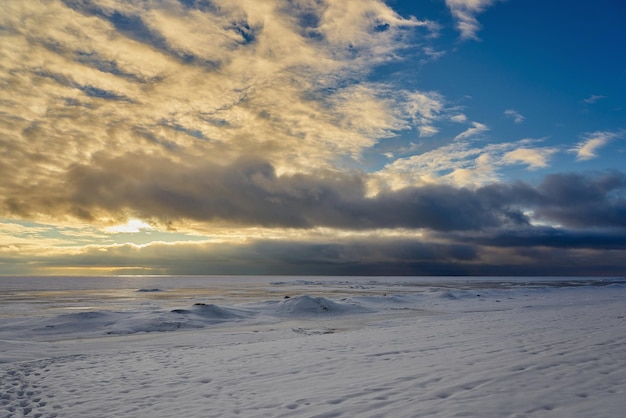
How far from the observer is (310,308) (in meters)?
35.2

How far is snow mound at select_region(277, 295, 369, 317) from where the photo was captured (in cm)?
3441

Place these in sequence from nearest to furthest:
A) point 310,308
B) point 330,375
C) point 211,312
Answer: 1. point 330,375
2. point 211,312
3. point 310,308

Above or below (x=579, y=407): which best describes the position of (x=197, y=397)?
below

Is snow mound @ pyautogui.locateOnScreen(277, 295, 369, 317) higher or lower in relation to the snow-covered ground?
lower

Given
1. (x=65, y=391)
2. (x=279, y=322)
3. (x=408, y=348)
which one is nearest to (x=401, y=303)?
(x=279, y=322)

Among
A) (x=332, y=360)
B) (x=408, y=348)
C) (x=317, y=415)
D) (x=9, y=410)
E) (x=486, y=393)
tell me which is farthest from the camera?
(x=408, y=348)

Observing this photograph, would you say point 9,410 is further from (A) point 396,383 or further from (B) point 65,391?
(A) point 396,383

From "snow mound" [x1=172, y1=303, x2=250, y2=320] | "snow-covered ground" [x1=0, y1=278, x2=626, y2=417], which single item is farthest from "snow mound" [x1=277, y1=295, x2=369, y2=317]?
"snow-covered ground" [x1=0, y1=278, x2=626, y2=417]

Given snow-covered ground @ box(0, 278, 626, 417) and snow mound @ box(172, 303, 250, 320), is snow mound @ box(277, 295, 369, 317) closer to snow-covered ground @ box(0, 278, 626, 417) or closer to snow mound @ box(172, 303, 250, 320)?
snow mound @ box(172, 303, 250, 320)

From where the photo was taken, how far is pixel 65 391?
1063 cm

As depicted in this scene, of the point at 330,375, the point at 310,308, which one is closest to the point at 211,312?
the point at 310,308

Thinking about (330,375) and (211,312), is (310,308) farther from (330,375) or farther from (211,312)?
(330,375)

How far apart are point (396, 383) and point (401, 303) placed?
1466 inches

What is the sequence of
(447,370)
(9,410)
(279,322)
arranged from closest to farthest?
1. (9,410)
2. (447,370)
3. (279,322)
